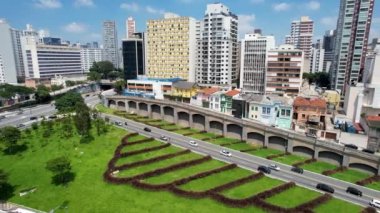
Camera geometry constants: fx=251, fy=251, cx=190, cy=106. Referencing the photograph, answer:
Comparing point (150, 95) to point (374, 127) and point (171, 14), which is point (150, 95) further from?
point (374, 127)

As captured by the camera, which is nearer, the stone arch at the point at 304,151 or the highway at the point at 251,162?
the highway at the point at 251,162

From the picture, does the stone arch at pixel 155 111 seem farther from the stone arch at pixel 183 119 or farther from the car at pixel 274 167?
the car at pixel 274 167

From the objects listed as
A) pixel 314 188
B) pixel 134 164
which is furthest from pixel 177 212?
pixel 314 188

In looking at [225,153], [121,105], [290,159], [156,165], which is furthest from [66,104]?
[290,159]

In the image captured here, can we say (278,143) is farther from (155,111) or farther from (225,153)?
(155,111)

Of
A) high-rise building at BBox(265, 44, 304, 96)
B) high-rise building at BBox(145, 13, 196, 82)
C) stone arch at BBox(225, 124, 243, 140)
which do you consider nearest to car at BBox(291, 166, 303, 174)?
stone arch at BBox(225, 124, 243, 140)

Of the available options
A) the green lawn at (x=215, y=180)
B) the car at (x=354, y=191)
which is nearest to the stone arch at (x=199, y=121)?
the green lawn at (x=215, y=180)
